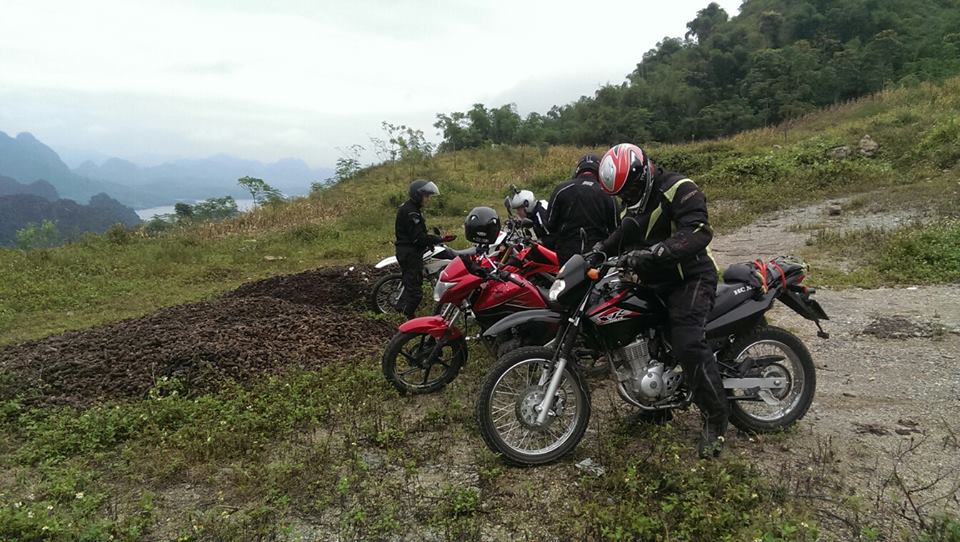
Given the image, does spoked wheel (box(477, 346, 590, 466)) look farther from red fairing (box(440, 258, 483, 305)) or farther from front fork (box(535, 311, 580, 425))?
red fairing (box(440, 258, 483, 305))

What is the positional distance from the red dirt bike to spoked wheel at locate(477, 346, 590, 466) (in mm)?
563

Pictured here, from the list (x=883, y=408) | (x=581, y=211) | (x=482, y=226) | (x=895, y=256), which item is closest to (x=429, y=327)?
(x=482, y=226)

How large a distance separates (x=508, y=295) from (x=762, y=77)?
44.5 m

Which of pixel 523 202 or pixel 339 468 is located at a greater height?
pixel 523 202

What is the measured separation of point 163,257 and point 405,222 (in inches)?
325

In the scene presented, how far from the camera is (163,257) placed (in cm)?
1216

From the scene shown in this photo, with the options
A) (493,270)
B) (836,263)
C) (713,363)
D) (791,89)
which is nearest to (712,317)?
(713,363)

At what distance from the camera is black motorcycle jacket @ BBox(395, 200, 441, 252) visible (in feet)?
21.9

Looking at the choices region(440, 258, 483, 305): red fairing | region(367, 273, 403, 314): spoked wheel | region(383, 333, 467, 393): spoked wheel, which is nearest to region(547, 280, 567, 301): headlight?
region(440, 258, 483, 305): red fairing

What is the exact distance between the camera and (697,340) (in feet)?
10.6

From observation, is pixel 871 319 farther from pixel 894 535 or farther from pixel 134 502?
pixel 134 502

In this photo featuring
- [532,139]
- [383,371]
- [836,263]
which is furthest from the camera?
[532,139]

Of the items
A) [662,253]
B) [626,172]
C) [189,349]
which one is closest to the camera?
Answer: [662,253]

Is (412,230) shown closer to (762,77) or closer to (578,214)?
(578,214)
